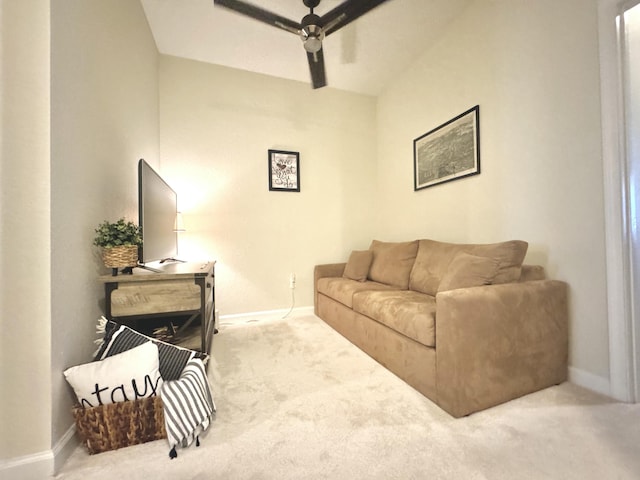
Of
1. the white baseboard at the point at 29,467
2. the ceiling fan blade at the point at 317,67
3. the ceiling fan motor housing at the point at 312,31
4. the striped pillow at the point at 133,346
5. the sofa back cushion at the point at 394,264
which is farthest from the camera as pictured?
the sofa back cushion at the point at 394,264

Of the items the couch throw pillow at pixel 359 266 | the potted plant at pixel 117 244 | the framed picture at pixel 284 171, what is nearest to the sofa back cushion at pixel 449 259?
the couch throw pillow at pixel 359 266

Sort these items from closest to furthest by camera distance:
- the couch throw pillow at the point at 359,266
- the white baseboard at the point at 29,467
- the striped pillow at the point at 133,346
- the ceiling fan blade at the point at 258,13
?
the white baseboard at the point at 29,467 < the striped pillow at the point at 133,346 < the ceiling fan blade at the point at 258,13 < the couch throw pillow at the point at 359,266

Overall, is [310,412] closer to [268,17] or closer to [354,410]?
[354,410]

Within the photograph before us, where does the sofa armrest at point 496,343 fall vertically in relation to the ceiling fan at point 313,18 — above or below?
below

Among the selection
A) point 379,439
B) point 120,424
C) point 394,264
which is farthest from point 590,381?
point 120,424

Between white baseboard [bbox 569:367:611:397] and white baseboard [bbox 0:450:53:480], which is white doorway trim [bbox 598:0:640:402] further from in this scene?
white baseboard [bbox 0:450:53:480]

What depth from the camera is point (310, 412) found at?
51.1 inches

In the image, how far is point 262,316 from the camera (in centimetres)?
293

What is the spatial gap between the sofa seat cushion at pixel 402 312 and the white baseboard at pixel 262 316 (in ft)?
3.69

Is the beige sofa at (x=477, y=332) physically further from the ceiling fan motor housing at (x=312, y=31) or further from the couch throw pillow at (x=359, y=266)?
the ceiling fan motor housing at (x=312, y=31)

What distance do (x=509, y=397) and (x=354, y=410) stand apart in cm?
83

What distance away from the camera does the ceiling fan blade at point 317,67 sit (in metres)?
1.91

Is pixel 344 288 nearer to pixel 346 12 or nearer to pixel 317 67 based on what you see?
pixel 317 67

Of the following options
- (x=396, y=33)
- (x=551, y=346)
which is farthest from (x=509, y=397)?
(x=396, y=33)
